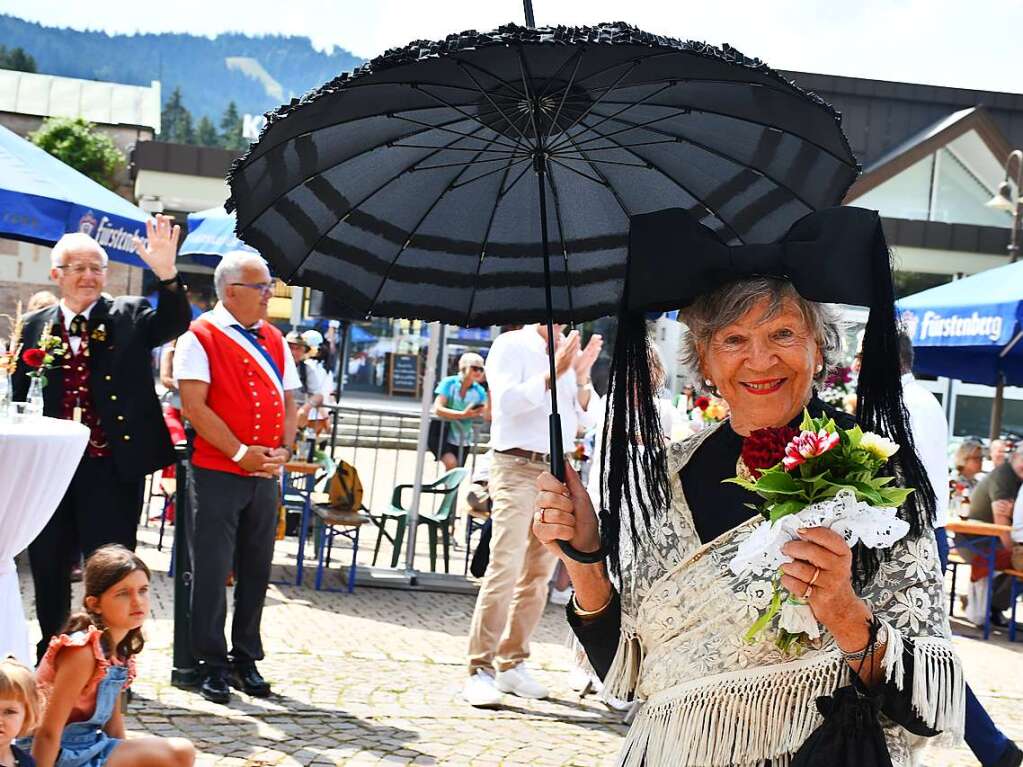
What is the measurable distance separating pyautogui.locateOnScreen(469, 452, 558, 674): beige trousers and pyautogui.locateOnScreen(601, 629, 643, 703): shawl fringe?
3.83 meters

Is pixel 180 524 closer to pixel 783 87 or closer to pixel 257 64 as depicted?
pixel 783 87

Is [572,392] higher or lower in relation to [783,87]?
lower

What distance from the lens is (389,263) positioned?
9.57 feet

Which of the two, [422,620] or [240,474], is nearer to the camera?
[240,474]

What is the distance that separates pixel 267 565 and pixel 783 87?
450 centimetres

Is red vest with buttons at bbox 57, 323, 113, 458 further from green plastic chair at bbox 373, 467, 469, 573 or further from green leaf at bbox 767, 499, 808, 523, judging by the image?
green leaf at bbox 767, 499, 808, 523

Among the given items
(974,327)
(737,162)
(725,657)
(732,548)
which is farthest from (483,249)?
(974,327)

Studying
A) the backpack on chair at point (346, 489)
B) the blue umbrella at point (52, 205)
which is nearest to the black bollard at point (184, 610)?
the blue umbrella at point (52, 205)

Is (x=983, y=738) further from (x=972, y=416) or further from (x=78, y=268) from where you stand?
(x=972, y=416)

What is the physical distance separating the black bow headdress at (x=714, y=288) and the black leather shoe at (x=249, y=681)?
156 inches

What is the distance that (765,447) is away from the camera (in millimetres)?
2010

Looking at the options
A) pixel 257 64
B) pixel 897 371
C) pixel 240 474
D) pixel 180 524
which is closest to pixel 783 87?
pixel 897 371

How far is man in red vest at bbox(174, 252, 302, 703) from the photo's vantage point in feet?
19.4

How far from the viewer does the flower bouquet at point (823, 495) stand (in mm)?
1851
